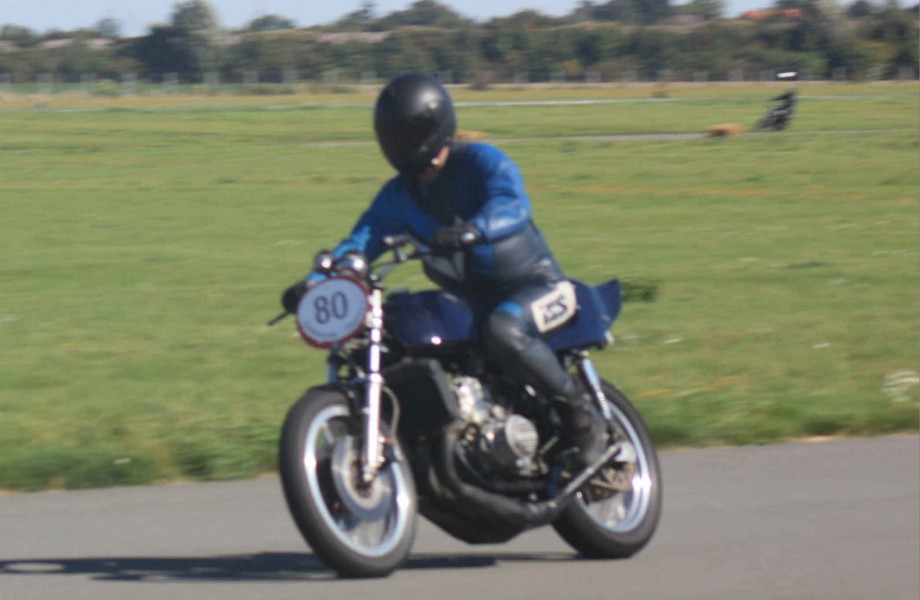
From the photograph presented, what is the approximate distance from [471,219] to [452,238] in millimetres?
282

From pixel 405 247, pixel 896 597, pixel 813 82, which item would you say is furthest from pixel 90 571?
pixel 813 82

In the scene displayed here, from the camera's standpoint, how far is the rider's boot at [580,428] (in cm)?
583

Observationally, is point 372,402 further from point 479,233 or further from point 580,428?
point 580,428

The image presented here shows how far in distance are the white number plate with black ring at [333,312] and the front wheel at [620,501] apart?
3.90 ft

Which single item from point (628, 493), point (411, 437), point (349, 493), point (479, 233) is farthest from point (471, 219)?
point (628, 493)

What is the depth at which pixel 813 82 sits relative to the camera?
91.1 metres

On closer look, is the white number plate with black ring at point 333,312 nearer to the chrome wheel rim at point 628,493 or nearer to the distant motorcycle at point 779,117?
the chrome wheel rim at point 628,493

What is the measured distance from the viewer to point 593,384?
6.16 m

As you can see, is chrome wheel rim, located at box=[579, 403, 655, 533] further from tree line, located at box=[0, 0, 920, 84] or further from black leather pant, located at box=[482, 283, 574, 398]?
tree line, located at box=[0, 0, 920, 84]

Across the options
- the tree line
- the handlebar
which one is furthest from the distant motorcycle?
the tree line

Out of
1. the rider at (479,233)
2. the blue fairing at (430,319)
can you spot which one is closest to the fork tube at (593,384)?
the rider at (479,233)

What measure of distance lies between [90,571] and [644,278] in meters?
11.1

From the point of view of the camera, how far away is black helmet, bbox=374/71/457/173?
18.3 feet

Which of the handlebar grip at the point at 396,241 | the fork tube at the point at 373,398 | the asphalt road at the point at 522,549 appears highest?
the handlebar grip at the point at 396,241
